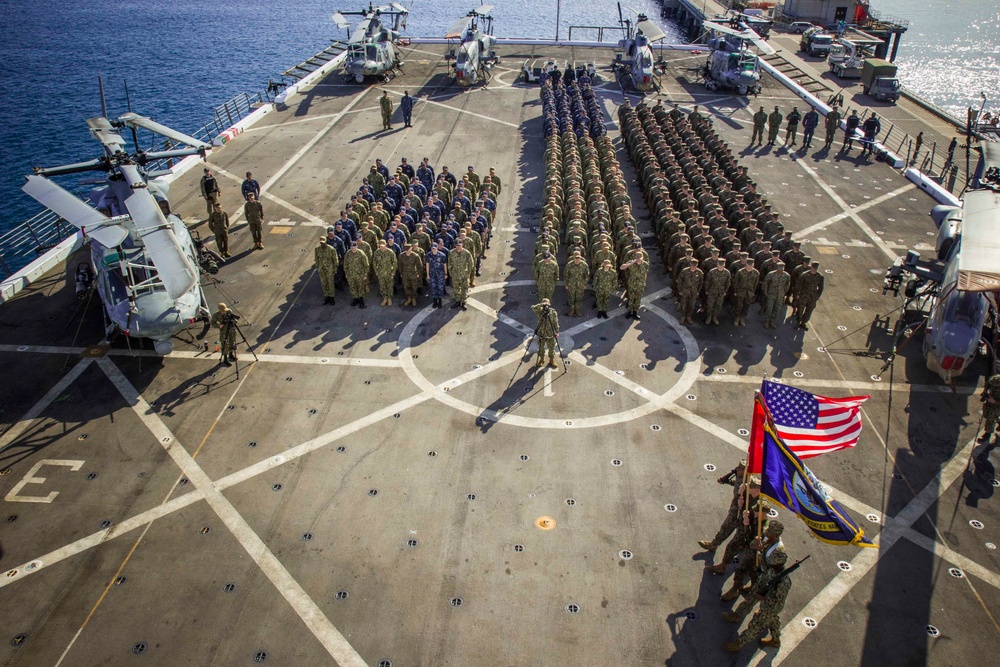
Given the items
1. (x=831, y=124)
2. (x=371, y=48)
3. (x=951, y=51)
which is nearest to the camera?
(x=831, y=124)

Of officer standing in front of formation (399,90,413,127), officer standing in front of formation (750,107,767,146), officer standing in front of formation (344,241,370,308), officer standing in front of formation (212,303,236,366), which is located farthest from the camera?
officer standing in front of formation (399,90,413,127)

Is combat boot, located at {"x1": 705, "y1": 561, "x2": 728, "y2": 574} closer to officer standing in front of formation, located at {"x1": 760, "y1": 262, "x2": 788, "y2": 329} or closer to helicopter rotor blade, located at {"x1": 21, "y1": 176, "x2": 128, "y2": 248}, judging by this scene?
officer standing in front of formation, located at {"x1": 760, "y1": 262, "x2": 788, "y2": 329}

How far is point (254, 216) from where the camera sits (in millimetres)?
20375

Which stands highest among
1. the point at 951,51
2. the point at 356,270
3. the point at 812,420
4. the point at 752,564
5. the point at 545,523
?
the point at 951,51

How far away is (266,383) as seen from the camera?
599 inches

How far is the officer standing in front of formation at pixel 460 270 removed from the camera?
56.5ft

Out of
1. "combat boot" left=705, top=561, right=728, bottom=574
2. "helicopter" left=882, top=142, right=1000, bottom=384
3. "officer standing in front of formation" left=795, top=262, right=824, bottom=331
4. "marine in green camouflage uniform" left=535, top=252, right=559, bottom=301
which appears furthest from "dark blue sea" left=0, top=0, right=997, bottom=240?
"helicopter" left=882, top=142, right=1000, bottom=384

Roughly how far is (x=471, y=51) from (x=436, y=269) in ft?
81.3

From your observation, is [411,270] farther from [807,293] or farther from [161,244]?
[807,293]

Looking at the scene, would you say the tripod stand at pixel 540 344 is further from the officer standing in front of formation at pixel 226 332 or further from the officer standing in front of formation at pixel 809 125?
the officer standing in front of formation at pixel 809 125

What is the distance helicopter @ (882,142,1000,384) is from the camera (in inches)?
511

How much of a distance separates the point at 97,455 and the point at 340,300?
7288 mm

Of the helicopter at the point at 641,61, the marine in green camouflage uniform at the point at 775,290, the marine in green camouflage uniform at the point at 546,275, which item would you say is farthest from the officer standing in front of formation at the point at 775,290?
the helicopter at the point at 641,61

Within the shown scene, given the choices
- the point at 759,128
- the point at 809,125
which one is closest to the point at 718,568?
the point at 759,128
